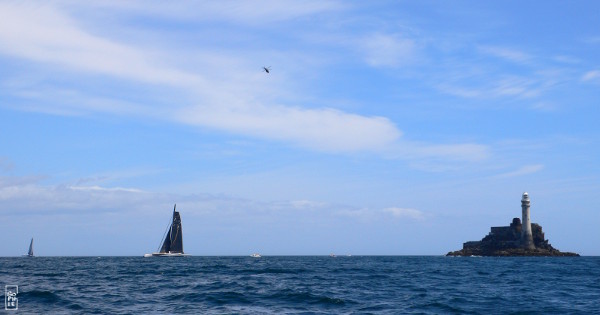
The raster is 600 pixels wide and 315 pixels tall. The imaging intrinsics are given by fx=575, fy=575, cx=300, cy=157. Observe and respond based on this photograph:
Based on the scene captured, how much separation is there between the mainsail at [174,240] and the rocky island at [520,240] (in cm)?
10234

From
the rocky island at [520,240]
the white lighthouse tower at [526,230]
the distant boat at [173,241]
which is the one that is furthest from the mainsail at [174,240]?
the white lighthouse tower at [526,230]

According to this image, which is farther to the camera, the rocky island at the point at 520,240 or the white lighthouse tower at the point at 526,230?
the rocky island at the point at 520,240

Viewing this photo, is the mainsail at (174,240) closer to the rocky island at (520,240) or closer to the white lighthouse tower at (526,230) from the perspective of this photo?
the rocky island at (520,240)

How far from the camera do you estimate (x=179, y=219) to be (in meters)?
175

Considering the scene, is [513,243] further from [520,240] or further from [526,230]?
[526,230]

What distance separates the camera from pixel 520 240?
18588 cm

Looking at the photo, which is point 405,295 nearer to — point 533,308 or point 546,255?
point 533,308

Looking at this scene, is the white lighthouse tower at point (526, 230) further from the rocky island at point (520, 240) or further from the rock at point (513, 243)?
the rock at point (513, 243)

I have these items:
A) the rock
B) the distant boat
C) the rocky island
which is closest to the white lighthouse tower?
the rocky island

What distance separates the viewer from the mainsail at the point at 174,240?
571 ft

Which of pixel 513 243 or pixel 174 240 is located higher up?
pixel 174 240

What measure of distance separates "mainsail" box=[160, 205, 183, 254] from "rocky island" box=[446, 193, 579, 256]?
336 ft

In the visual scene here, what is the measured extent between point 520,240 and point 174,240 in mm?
109917

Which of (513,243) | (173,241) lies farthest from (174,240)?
(513,243)
